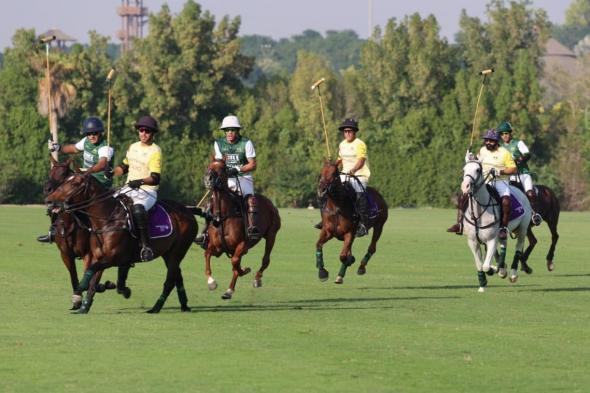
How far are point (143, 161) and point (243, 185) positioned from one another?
3.15 m

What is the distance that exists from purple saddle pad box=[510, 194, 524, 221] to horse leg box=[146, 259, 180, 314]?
21.9 feet

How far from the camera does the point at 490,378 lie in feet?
40.8

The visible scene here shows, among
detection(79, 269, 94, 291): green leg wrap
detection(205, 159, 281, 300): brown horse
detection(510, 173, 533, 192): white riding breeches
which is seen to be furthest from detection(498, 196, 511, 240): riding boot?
detection(79, 269, 94, 291): green leg wrap

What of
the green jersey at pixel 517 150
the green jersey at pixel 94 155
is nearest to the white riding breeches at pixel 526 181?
the green jersey at pixel 517 150

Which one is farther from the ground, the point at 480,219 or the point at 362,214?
the point at 480,219

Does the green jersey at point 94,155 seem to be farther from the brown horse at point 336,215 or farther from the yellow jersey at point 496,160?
the yellow jersey at point 496,160

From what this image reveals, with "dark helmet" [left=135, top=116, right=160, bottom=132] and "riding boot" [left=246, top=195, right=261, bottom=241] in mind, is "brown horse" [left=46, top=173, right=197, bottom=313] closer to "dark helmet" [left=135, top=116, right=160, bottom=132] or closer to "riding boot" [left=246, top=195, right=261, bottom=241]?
"dark helmet" [left=135, top=116, right=160, bottom=132]

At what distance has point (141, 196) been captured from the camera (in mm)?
17750

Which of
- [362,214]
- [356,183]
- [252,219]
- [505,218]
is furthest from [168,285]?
[356,183]

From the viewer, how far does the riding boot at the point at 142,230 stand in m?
17.4

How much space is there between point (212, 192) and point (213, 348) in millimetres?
5979

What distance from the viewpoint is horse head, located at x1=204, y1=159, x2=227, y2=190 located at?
1962 cm

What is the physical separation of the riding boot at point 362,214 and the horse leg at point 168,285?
19.3 feet

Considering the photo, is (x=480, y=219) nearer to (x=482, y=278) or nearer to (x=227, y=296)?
(x=482, y=278)
